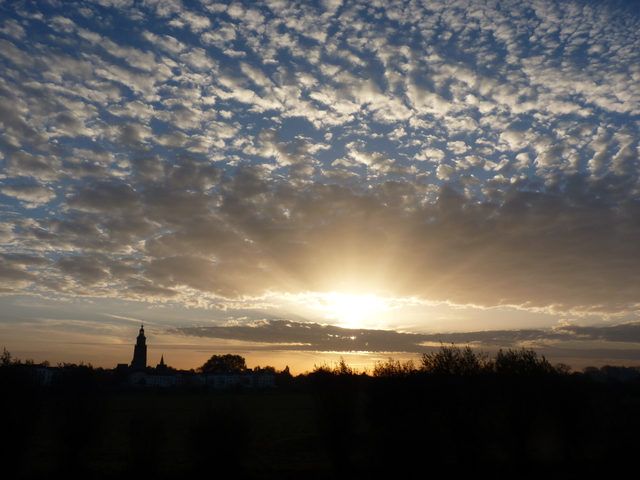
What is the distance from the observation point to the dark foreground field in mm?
28875

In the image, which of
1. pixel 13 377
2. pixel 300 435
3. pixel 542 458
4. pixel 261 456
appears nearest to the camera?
pixel 13 377

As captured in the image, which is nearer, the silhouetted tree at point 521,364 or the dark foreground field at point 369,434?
the dark foreground field at point 369,434

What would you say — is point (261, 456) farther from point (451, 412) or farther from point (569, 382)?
point (569, 382)

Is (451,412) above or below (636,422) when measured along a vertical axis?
above

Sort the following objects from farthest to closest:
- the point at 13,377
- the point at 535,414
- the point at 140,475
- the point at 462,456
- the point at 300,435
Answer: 1. the point at 300,435
2. the point at 535,414
3. the point at 462,456
4. the point at 140,475
5. the point at 13,377

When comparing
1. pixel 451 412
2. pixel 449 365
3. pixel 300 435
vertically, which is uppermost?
pixel 449 365

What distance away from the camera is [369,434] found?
40.0 m

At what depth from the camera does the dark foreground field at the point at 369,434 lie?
28875 millimetres

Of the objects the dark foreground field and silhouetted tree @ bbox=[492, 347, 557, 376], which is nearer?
the dark foreground field

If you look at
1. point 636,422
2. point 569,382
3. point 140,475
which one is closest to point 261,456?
point 140,475

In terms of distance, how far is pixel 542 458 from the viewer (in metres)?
40.4

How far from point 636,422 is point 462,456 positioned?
21.1 meters

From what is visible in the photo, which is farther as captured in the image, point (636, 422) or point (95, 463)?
point (636, 422)

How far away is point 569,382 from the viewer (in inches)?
1737
